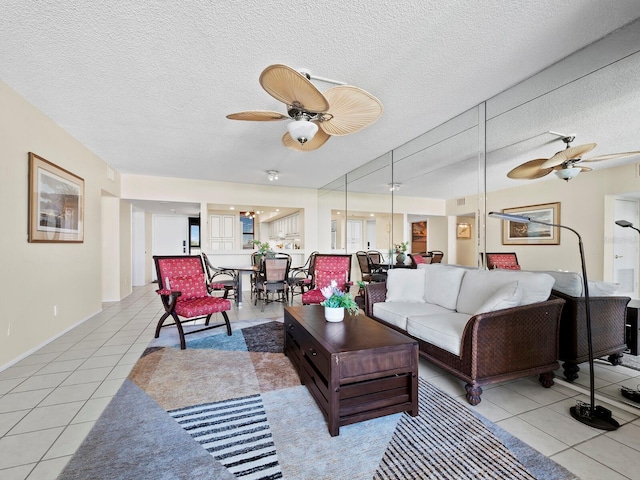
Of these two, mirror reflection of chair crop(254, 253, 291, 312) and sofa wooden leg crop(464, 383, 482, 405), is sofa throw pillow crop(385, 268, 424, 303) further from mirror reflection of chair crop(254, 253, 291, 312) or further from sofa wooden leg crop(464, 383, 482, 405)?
mirror reflection of chair crop(254, 253, 291, 312)

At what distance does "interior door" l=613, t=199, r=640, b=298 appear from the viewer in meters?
1.96

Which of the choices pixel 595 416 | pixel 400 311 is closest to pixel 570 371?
pixel 595 416

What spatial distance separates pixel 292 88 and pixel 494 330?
7.26 feet

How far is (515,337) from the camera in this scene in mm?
2053

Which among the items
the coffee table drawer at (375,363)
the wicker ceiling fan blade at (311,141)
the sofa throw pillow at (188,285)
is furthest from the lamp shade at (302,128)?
the sofa throw pillow at (188,285)

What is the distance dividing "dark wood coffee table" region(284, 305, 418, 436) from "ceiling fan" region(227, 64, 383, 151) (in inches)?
66.0

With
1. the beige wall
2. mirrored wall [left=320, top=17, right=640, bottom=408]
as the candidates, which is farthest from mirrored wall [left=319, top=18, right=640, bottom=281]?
the beige wall

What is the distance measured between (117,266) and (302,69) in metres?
5.61

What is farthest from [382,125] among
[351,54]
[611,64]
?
[611,64]

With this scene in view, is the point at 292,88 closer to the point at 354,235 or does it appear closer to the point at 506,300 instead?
the point at 506,300

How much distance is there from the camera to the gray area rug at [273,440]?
1366 millimetres

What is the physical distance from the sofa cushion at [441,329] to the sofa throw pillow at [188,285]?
2721 mm

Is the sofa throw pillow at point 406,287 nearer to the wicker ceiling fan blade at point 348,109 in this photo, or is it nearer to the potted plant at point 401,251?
the potted plant at point 401,251

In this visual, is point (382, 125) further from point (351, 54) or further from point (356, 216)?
Answer: point (356, 216)
